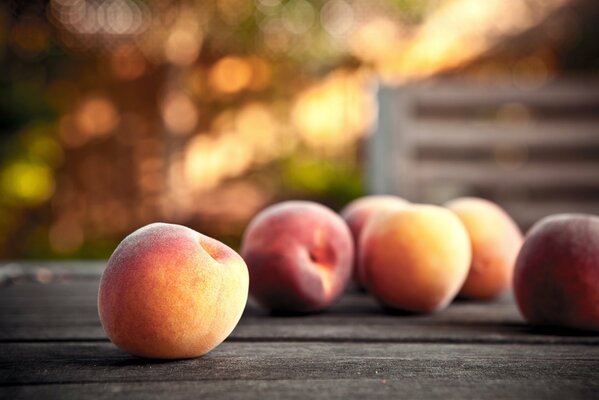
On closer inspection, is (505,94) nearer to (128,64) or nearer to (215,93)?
(215,93)

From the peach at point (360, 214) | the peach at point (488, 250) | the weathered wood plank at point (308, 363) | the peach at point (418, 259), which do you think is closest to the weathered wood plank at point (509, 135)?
the peach at point (360, 214)

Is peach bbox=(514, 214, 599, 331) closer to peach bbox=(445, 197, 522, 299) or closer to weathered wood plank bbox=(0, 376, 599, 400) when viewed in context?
peach bbox=(445, 197, 522, 299)

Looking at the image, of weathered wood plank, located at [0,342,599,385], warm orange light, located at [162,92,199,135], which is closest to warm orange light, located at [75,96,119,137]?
warm orange light, located at [162,92,199,135]

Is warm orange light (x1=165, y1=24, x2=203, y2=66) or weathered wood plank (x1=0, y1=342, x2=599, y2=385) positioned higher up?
warm orange light (x1=165, y1=24, x2=203, y2=66)

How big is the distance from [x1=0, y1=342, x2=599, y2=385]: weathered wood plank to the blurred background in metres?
5.11

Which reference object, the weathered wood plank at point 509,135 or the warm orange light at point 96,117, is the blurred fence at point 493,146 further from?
the warm orange light at point 96,117

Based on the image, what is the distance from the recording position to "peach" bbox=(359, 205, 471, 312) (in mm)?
1210

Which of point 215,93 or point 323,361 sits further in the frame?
point 215,93

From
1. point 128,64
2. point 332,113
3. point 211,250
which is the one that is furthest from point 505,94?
point 128,64

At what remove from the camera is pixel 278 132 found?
7035 mm

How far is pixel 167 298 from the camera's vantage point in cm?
83

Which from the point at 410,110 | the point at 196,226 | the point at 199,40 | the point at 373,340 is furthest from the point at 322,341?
the point at 199,40

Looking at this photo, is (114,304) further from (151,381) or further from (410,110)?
(410,110)

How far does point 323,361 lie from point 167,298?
21 centimetres
